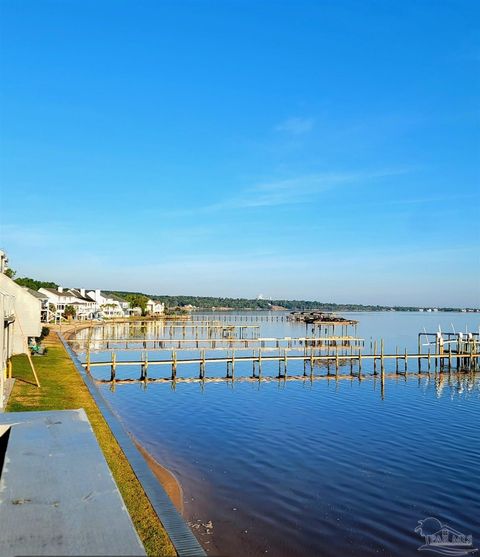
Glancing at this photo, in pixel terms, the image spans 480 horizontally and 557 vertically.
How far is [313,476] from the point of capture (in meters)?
18.6

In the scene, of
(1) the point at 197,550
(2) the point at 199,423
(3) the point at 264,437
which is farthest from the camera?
(2) the point at 199,423

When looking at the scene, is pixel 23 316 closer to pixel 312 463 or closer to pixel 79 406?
pixel 79 406

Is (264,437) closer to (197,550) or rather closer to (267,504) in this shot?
(267,504)

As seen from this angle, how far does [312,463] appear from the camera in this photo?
20219 mm

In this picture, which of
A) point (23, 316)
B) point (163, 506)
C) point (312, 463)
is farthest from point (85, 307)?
point (163, 506)

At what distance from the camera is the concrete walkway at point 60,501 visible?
195 inches

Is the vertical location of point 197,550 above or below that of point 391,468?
above

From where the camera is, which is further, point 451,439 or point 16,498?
point 451,439

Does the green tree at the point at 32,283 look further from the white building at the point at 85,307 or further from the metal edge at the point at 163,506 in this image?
the metal edge at the point at 163,506

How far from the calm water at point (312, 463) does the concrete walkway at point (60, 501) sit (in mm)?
6238

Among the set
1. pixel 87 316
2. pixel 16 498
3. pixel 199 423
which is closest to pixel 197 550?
pixel 16 498

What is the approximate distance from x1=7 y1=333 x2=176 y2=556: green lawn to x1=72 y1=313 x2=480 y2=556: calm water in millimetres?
2985

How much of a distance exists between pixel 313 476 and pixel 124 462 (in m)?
8.28

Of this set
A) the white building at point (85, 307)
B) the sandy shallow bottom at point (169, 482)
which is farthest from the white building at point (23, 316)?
the white building at point (85, 307)
